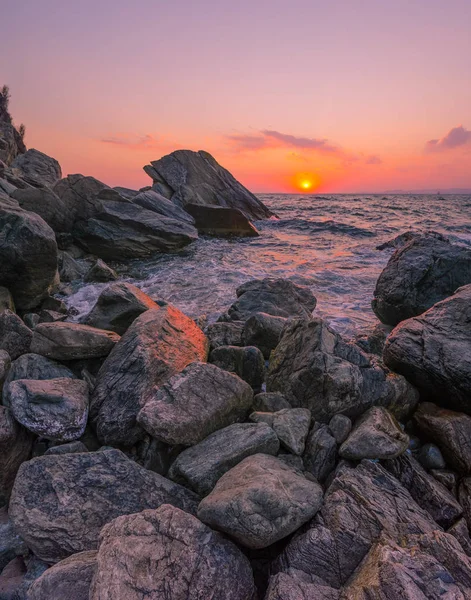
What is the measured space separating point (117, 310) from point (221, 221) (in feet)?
73.1

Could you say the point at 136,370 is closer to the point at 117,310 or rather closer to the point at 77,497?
the point at 77,497

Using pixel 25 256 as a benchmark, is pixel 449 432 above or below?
below

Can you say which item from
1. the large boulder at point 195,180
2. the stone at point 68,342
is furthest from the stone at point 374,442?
the large boulder at point 195,180

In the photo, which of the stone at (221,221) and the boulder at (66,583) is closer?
the boulder at (66,583)

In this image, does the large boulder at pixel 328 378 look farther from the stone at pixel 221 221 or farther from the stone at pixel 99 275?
the stone at pixel 221 221

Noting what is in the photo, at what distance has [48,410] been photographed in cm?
412

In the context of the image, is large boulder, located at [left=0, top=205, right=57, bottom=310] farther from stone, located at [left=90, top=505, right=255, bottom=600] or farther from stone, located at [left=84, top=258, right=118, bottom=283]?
stone, located at [left=90, top=505, right=255, bottom=600]

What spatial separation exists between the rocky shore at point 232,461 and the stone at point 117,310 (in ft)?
0.11

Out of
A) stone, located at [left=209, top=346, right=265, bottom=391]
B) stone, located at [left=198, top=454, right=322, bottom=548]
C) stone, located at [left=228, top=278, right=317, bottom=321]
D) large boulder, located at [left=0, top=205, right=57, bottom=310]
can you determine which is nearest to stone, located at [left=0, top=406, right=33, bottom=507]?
stone, located at [left=198, top=454, right=322, bottom=548]

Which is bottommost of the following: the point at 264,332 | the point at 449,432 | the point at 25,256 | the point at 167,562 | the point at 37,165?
the point at 449,432

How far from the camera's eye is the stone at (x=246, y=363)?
571 centimetres

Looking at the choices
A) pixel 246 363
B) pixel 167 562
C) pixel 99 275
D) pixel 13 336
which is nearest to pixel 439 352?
pixel 246 363

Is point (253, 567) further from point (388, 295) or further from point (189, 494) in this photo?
point (388, 295)

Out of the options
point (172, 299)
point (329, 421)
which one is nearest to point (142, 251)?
point (172, 299)
